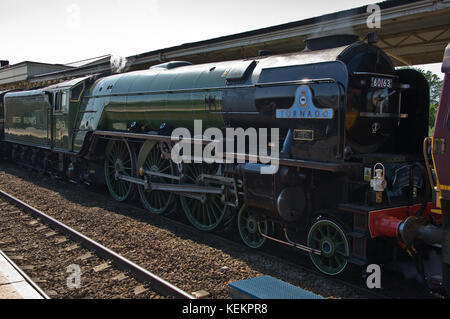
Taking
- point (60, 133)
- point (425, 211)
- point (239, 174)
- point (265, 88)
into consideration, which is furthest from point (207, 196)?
point (60, 133)

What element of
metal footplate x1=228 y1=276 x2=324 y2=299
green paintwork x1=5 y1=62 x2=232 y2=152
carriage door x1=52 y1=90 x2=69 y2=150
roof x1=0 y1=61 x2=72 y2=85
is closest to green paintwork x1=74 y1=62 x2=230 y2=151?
green paintwork x1=5 y1=62 x2=232 y2=152

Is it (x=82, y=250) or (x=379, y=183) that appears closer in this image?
(x=379, y=183)

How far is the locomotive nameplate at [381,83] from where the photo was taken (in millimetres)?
5327

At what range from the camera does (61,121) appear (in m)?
12.2

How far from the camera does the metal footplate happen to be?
13.4 feet

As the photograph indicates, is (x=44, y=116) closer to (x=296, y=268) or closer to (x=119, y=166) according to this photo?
(x=119, y=166)

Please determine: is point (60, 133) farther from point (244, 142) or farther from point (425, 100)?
point (425, 100)

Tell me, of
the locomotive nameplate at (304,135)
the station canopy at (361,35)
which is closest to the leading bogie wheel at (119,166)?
the station canopy at (361,35)

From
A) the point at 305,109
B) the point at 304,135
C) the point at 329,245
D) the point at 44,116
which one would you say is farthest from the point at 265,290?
the point at 44,116

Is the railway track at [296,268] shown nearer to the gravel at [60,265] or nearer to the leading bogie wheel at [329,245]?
the leading bogie wheel at [329,245]

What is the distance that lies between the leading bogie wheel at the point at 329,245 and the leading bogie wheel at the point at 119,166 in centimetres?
522

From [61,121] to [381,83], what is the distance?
382 inches

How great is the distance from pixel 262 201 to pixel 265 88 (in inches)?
63.6
